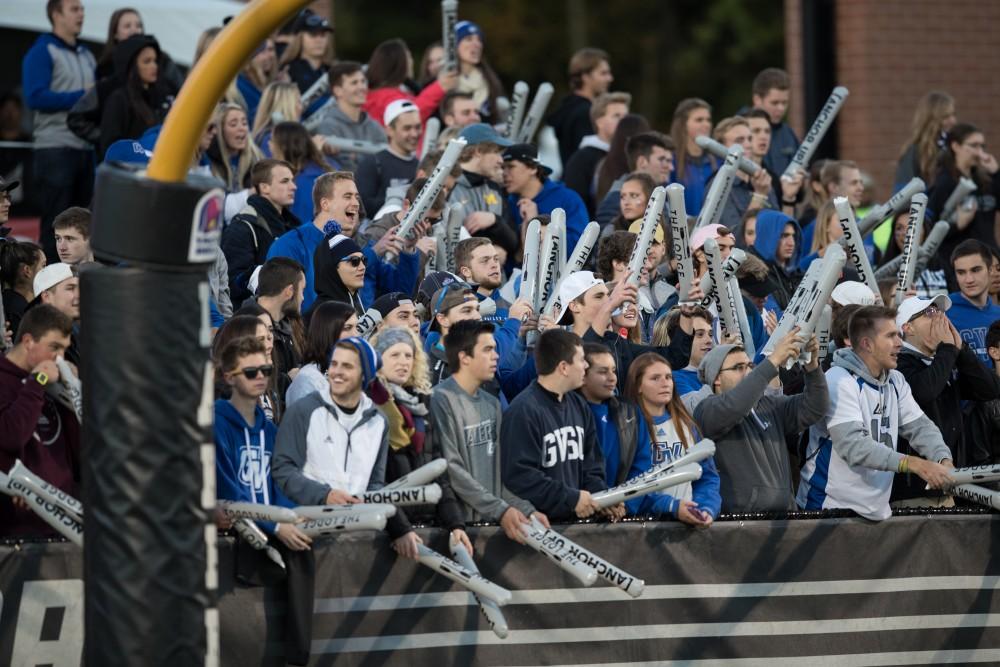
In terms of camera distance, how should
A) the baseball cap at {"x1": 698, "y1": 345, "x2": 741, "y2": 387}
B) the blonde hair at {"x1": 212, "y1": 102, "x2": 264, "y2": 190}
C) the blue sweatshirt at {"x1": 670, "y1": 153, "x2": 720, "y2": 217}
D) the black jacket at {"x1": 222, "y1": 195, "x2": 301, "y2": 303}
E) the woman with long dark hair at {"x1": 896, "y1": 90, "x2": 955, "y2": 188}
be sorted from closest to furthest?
the baseball cap at {"x1": 698, "y1": 345, "x2": 741, "y2": 387} < the black jacket at {"x1": 222, "y1": 195, "x2": 301, "y2": 303} < the blonde hair at {"x1": 212, "y1": 102, "x2": 264, "y2": 190} < the blue sweatshirt at {"x1": 670, "y1": 153, "x2": 720, "y2": 217} < the woman with long dark hair at {"x1": 896, "y1": 90, "x2": 955, "y2": 188}

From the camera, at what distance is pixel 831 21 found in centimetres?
1902

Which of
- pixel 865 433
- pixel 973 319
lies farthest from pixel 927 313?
pixel 865 433

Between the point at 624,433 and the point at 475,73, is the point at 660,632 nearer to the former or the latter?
the point at 624,433

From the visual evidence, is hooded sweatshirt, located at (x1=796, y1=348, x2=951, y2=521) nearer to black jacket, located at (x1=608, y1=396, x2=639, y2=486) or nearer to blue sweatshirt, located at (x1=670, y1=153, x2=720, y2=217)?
black jacket, located at (x1=608, y1=396, x2=639, y2=486)

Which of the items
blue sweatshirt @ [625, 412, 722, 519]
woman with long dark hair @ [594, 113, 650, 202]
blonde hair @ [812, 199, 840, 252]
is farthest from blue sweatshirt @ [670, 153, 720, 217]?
blue sweatshirt @ [625, 412, 722, 519]

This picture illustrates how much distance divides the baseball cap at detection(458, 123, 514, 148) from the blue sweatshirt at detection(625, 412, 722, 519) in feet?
11.5

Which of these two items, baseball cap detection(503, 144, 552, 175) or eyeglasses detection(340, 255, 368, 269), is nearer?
eyeglasses detection(340, 255, 368, 269)

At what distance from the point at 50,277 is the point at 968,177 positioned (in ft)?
24.3

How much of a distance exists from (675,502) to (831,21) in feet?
36.7

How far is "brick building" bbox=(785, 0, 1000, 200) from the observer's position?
61.5 feet

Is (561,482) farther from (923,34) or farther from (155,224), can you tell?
(923,34)

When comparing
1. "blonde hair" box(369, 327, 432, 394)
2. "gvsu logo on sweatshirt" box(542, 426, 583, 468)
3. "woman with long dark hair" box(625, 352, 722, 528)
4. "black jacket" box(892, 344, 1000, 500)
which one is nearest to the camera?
"gvsu logo on sweatshirt" box(542, 426, 583, 468)

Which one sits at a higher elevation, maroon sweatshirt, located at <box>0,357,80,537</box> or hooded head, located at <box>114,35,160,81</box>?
hooded head, located at <box>114,35,160,81</box>

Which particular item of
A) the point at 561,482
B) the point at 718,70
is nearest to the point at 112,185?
the point at 561,482
